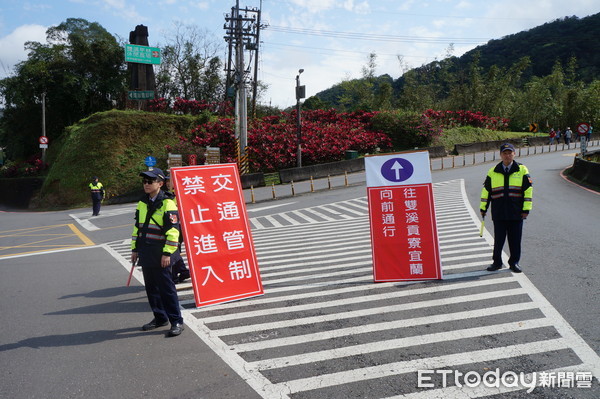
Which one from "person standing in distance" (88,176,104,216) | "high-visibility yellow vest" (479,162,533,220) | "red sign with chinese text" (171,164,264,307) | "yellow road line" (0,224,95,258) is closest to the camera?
"red sign with chinese text" (171,164,264,307)

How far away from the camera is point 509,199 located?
22.0 ft

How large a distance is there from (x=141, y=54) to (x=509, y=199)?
31.7 metres

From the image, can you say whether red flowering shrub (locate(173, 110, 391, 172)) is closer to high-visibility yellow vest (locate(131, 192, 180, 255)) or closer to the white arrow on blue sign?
the white arrow on blue sign

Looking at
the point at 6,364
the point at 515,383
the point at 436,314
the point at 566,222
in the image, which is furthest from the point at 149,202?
the point at 566,222

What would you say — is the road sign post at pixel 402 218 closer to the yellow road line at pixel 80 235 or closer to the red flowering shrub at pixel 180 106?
the yellow road line at pixel 80 235

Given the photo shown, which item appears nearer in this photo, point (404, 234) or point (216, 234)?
point (216, 234)

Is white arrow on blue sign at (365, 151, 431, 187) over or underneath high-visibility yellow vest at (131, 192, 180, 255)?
over

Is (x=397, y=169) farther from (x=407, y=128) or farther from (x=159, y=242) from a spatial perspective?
(x=407, y=128)

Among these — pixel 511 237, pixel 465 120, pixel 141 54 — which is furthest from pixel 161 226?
pixel 465 120

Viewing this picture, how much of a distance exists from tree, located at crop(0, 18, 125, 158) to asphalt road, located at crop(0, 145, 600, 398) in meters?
32.9

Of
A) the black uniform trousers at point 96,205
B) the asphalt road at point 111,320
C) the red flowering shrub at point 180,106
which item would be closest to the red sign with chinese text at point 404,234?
the asphalt road at point 111,320

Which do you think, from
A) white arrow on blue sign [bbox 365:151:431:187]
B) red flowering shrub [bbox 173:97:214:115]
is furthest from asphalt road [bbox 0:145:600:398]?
red flowering shrub [bbox 173:97:214:115]

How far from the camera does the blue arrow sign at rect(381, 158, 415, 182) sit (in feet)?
22.8

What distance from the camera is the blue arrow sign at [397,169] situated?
6938 mm
